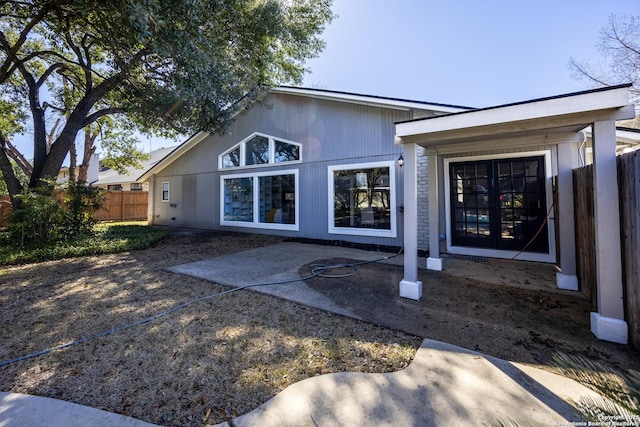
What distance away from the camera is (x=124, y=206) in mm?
17391

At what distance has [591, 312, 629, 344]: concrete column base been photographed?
2.66 meters

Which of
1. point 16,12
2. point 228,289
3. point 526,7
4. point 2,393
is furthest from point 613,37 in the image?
point 16,12

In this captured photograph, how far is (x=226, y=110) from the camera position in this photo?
7.82 m

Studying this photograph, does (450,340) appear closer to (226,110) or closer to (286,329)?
(286,329)

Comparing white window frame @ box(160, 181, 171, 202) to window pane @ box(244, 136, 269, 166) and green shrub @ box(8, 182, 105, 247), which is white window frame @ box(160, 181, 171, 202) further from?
window pane @ box(244, 136, 269, 166)

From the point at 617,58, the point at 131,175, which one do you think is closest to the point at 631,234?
the point at 617,58

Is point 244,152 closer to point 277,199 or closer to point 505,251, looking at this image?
point 277,199

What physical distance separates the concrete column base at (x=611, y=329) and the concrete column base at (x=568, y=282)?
1.72m

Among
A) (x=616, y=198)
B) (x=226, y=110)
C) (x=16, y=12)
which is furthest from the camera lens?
(x=226, y=110)

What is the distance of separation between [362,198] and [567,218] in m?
4.47

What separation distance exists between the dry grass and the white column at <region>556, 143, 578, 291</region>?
3321mm

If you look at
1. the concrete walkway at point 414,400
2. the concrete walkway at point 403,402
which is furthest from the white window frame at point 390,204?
the concrete walkway at point 403,402

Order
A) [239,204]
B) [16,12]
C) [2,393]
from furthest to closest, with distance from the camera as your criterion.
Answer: [239,204], [16,12], [2,393]

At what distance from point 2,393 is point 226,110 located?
23.7 ft
